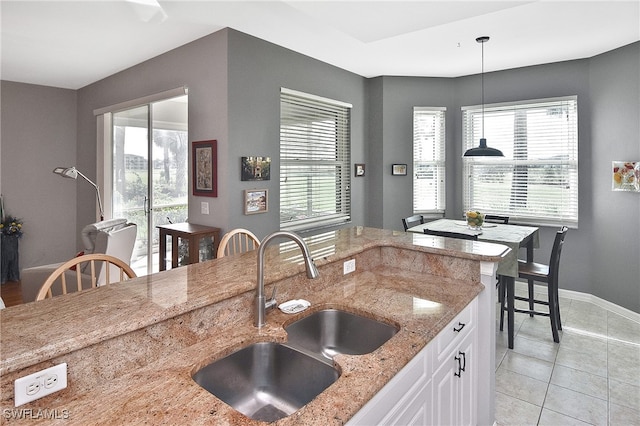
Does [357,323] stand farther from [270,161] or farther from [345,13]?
[270,161]

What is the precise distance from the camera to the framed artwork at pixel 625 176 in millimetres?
3865

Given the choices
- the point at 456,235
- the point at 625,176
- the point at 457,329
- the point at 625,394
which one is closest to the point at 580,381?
the point at 625,394

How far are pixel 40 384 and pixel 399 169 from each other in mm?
4895

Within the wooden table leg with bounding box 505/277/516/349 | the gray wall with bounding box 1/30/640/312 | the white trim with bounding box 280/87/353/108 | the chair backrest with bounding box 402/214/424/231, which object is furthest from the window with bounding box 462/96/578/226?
the wooden table leg with bounding box 505/277/516/349

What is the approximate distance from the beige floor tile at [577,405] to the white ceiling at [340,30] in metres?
2.60

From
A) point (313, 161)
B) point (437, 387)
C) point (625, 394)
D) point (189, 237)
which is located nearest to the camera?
point (437, 387)

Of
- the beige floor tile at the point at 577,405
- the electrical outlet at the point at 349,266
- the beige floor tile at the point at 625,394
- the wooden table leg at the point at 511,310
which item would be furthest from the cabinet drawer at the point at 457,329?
the wooden table leg at the point at 511,310

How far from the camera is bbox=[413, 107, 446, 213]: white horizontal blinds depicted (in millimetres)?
5414

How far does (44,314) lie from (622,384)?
345cm

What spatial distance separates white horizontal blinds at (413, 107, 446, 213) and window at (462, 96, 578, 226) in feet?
1.06

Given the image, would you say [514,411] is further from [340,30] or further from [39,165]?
[39,165]

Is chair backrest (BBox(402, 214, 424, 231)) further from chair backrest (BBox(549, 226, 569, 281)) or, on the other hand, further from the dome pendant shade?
chair backrest (BBox(549, 226, 569, 281))

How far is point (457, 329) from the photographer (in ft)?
5.53

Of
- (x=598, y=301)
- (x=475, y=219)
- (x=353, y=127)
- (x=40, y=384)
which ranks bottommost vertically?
(x=598, y=301)
